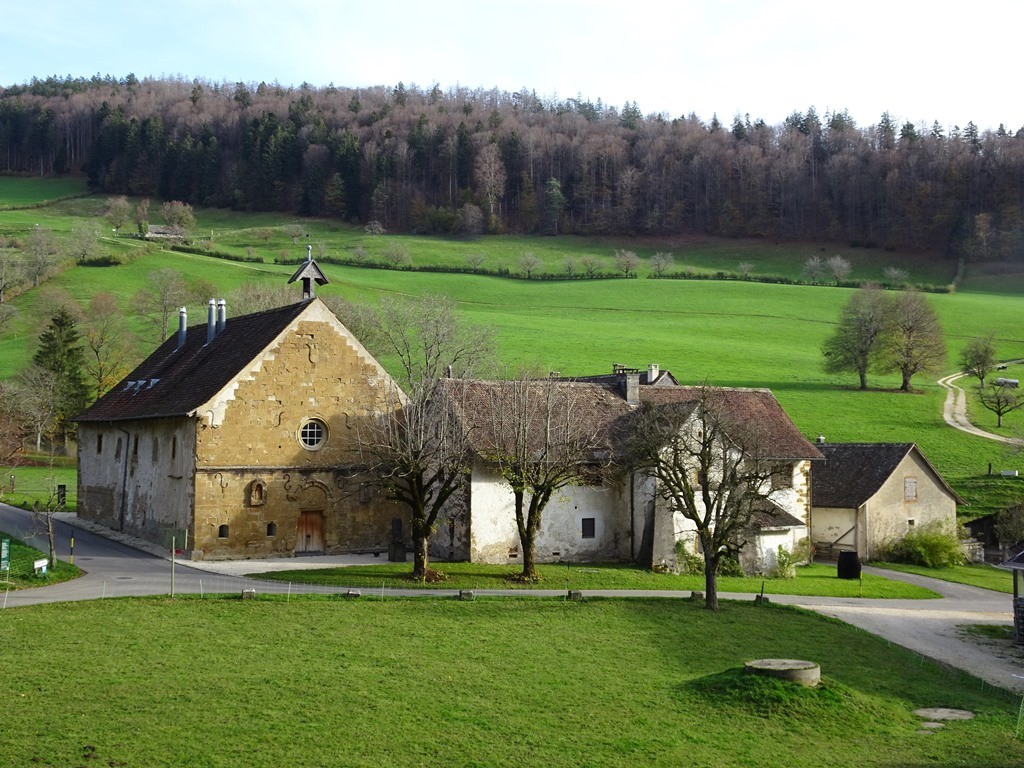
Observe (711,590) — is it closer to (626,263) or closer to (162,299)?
(162,299)

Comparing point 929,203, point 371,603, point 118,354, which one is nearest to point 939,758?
point 371,603

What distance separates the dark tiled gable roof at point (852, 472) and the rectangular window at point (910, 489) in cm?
135

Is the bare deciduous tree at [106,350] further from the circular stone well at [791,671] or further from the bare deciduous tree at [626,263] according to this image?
the bare deciduous tree at [626,263]

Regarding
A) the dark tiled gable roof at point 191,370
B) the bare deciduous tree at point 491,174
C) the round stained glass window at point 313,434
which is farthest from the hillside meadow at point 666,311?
the round stained glass window at point 313,434

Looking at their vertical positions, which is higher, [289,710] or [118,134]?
[118,134]

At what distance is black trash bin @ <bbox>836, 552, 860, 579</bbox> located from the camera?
136ft

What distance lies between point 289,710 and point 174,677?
10.3ft

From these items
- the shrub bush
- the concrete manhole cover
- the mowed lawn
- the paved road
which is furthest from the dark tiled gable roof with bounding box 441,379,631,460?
the concrete manhole cover

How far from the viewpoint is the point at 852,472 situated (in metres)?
52.7

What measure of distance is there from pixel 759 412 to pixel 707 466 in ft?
54.8

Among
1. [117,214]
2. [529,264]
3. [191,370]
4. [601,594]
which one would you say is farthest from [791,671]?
[117,214]

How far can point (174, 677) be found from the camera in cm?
1898

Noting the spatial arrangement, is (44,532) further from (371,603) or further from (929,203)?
(929,203)

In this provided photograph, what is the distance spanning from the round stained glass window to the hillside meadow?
3167 cm
